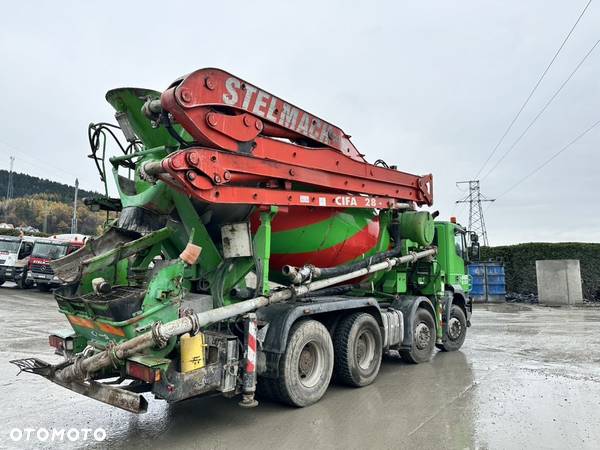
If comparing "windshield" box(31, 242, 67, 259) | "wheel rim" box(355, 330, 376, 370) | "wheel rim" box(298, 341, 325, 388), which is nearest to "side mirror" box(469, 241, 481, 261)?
"wheel rim" box(355, 330, 376, 370)

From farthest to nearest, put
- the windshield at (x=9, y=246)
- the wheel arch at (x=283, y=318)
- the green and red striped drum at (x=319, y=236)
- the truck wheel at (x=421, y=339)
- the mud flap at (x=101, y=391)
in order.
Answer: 1. the windshield at (x=9, y=246)
2. the truck wheel at (x=421, y=339)
3. the green and red striped drum at (x=319, y=236)
4. the wheel arch at (x=283, y=318)
5. the mud flap at (x=101, y=391)

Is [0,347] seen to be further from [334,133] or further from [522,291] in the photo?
[522,291]

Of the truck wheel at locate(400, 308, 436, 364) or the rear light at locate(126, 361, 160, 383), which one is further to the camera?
the truck wheel at locate(400, 308, 436, 364)

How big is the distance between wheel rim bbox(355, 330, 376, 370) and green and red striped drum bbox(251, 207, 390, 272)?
1107mm

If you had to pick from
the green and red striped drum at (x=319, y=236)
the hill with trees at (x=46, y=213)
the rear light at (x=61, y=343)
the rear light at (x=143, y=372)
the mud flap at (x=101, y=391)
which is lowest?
the mud flap at (x=101, y=391)

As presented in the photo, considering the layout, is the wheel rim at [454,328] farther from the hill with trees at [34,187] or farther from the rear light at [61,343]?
the hill with trees at [34,187]

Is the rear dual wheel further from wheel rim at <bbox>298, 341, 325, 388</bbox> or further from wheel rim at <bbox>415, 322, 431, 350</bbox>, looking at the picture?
wheel rim at <bbox>415, 322, 431, 350</bbox>

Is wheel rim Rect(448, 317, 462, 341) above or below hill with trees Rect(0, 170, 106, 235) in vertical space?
below

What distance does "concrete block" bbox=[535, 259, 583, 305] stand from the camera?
765 inches

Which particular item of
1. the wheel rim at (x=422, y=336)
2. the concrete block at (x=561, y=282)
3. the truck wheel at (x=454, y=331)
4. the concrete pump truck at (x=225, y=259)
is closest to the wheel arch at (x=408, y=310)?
the concrete pump truck at (x=225, y=259)

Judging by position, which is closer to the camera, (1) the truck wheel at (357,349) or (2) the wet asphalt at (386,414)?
(2) the wet asphalt at (386,414)

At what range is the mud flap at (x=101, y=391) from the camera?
4004 mm

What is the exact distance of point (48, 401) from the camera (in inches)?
220

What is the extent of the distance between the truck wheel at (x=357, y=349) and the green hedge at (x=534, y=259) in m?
16.6
